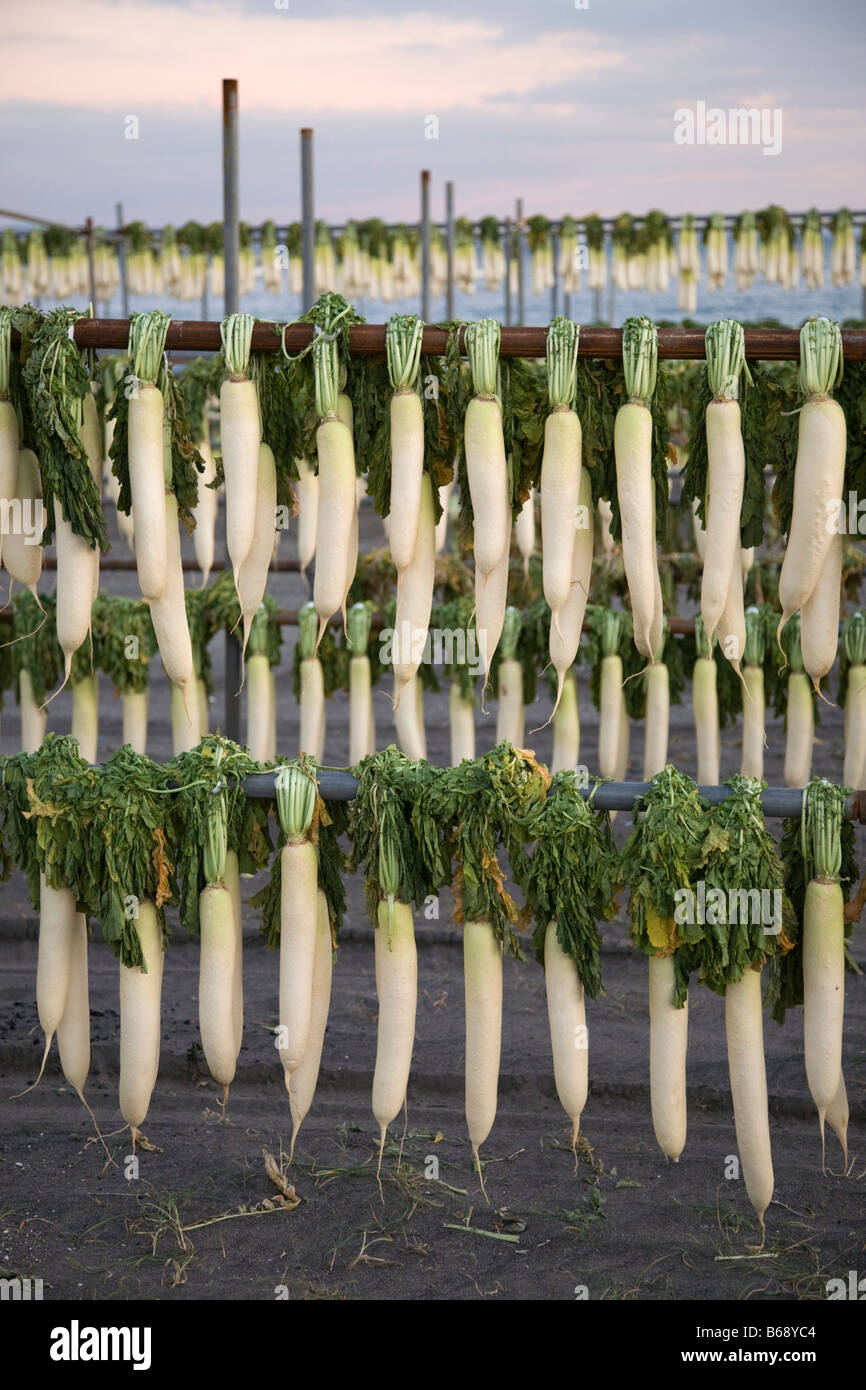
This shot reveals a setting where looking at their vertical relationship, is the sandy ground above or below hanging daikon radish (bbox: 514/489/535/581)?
below

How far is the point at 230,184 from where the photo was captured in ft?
17.3

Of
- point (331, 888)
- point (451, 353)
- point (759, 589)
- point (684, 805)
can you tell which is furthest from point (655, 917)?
point (759, 589)

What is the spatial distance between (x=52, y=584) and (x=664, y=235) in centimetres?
610

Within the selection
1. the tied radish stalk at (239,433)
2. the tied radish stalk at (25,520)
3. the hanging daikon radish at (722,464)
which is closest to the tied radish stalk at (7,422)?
the tied radish stalk at (25,520)

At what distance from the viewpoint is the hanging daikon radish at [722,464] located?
9.86 ft

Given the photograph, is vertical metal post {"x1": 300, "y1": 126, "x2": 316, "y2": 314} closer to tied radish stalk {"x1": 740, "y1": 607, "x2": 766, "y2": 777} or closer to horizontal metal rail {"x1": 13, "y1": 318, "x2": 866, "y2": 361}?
tied radish stalk {"x1": 740, "y1": 607, "x2": 766, "y2": 777}

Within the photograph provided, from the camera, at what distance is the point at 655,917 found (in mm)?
2916

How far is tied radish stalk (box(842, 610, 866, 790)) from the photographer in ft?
16.9

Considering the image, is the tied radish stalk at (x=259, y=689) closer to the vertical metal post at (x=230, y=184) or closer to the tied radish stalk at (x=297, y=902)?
the vertical metal post at (x=230, y=184)

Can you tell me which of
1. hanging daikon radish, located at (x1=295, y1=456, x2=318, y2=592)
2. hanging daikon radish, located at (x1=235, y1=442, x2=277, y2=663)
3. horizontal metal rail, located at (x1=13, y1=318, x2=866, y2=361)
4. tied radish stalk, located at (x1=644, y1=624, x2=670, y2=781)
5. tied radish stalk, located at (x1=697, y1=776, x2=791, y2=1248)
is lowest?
tied radish stalk, located at (x1=697, y1=776, x2=791, y2=1248)

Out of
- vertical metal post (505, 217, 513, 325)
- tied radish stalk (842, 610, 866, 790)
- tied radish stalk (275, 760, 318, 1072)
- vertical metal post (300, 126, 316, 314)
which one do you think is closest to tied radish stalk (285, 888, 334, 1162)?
tied radish stalk (275, 760, 318, 1072)

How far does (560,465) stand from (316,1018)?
4.93 ft

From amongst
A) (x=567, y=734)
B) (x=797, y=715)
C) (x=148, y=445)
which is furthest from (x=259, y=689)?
(x=148, y=445)

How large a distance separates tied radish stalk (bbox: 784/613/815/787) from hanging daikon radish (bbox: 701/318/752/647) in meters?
2.37
